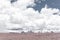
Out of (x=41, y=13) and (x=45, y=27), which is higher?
(x=41, y=13)

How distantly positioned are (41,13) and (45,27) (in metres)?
10.5

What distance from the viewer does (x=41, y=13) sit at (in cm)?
3731

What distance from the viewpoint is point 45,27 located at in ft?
156

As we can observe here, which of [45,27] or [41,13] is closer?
[41,13]
